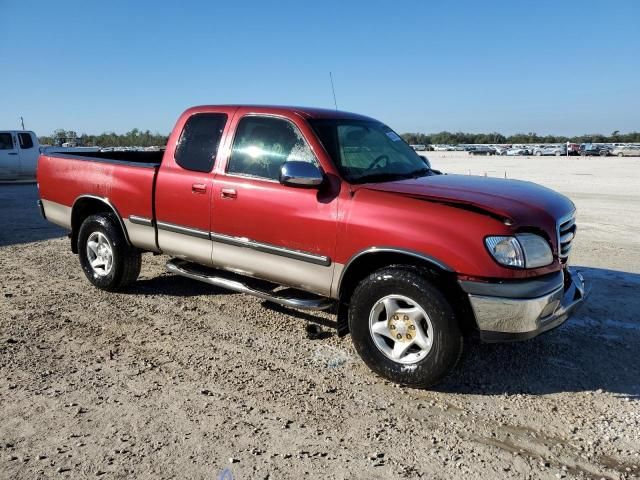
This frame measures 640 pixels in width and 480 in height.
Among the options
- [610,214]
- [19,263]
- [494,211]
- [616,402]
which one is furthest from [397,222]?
[610,214]

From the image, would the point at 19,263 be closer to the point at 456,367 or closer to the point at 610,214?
the point at 456,367

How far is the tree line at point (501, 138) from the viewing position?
126m

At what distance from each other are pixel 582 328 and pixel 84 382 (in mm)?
4184

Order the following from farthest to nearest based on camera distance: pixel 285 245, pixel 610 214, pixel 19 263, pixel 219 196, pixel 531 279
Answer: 1. pixel 610 214
2. pixel 19 263
3. pixel 219 196
4. pixel 285 245
5. pixel 531 279

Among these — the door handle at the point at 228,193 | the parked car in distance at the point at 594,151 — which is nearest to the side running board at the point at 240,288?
the door handle at the point at 228,193

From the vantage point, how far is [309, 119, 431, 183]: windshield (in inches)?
169

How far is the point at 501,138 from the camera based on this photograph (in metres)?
148

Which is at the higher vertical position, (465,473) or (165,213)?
(165,213)

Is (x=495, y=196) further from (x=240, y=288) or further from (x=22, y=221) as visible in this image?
(x=22, y=221)

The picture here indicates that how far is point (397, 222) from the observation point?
3641 mm

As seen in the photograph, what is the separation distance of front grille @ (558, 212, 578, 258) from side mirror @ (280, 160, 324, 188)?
1.75 m

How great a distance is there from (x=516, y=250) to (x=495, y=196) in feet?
1.79

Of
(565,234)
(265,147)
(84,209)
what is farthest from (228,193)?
(565,234)

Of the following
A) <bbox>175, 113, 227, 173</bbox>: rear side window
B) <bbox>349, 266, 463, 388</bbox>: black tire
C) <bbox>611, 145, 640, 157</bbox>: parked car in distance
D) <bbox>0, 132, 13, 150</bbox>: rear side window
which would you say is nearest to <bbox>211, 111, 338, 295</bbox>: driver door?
<bbox>175, 113, 227, 173</bbox>: rear side window
